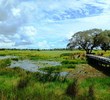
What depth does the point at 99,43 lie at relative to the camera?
89875 mm

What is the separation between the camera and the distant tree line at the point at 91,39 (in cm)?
8931

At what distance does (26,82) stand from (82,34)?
72481mm

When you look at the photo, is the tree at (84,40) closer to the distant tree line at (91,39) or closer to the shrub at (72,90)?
the distant tree line at (91,39)

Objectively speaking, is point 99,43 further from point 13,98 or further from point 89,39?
point 13,98

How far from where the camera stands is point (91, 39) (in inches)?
3602

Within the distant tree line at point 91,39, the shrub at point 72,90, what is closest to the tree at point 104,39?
the distant tree line at point 91,39

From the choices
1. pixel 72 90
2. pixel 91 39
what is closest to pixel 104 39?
pixel 91 39

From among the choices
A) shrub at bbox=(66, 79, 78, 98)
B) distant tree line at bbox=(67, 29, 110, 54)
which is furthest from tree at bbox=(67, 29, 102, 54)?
shrub at bbox=(66, 79, 78, 98)

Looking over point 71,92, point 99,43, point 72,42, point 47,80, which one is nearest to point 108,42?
point 99,43

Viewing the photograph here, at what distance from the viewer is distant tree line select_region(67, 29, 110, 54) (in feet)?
293

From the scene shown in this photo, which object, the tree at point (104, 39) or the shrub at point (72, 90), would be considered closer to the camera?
the shrub at point (72, 90)

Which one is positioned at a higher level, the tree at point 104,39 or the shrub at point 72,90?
the tree at point 104,39

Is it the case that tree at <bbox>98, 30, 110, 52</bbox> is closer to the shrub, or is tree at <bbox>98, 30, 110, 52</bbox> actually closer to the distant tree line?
the distant tree line

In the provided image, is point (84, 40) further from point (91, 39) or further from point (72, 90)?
point (72, 90)
